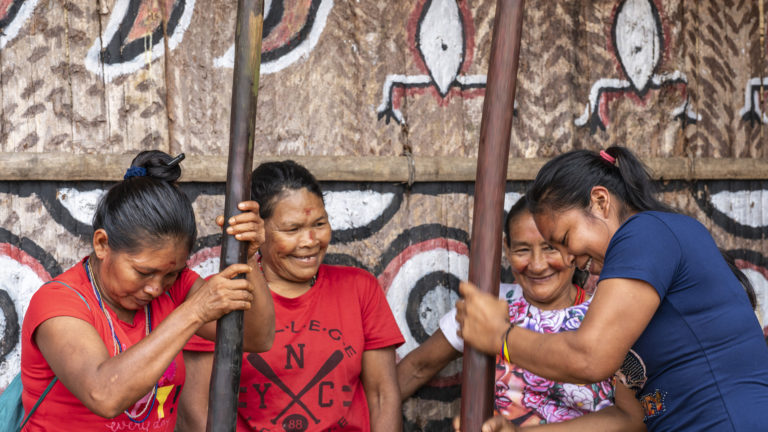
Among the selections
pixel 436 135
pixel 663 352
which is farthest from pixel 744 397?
pixel 436 135

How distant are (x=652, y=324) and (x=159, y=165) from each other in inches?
60.1

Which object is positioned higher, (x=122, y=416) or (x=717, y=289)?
(x=717, y=289)

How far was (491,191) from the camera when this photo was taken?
184 cm

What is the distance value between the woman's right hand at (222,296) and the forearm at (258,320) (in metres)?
0.32

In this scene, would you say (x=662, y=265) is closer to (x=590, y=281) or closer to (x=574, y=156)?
(x=574, y=156)

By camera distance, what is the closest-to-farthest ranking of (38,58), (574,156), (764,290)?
(574,156)
(38,58)
(764,290)

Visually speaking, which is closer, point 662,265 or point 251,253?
point 662,265

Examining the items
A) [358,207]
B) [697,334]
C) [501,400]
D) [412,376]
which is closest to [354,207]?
[358,207]

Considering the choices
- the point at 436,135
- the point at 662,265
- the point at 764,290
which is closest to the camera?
the point at 662,265

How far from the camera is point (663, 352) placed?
6.31ft

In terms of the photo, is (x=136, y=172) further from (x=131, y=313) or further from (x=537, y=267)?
(x=537, y=267)

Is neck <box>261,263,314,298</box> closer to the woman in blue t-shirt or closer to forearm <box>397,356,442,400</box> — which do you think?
forearm <box>397,356,442,400</box>

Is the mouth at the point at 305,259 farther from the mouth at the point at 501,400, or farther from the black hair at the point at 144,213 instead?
the mouth at the point at 501,400

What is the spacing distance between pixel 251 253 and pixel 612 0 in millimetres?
2128
